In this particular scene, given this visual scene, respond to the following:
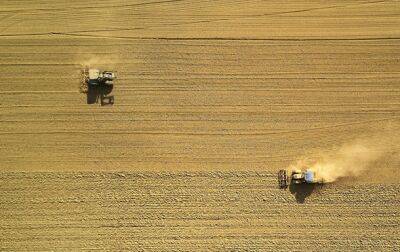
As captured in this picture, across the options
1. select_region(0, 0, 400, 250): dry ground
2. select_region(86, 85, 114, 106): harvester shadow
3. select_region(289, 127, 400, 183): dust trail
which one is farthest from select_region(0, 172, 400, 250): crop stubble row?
select_region(86, 85, 114, 106): harvester shadow

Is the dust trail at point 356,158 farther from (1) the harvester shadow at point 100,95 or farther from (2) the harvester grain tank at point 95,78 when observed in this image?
(2) the harvester grain tank at point 95,78

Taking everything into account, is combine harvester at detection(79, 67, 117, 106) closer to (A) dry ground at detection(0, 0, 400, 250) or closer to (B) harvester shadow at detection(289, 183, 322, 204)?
(A) dry ground at detection(0, 0, 400, 250)

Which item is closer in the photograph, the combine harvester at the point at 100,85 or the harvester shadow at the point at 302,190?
the harvester shadow at the point at 302,190

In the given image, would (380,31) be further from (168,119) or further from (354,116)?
(168,119)

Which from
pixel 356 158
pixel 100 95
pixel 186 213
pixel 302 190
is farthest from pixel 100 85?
pixel 356 158

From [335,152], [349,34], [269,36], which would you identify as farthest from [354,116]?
[269,36]

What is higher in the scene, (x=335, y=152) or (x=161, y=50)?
(x=161, y=50)

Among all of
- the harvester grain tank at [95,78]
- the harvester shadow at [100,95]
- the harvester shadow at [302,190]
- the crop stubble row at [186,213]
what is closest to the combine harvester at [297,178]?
the harvester shadow at [302,190]
